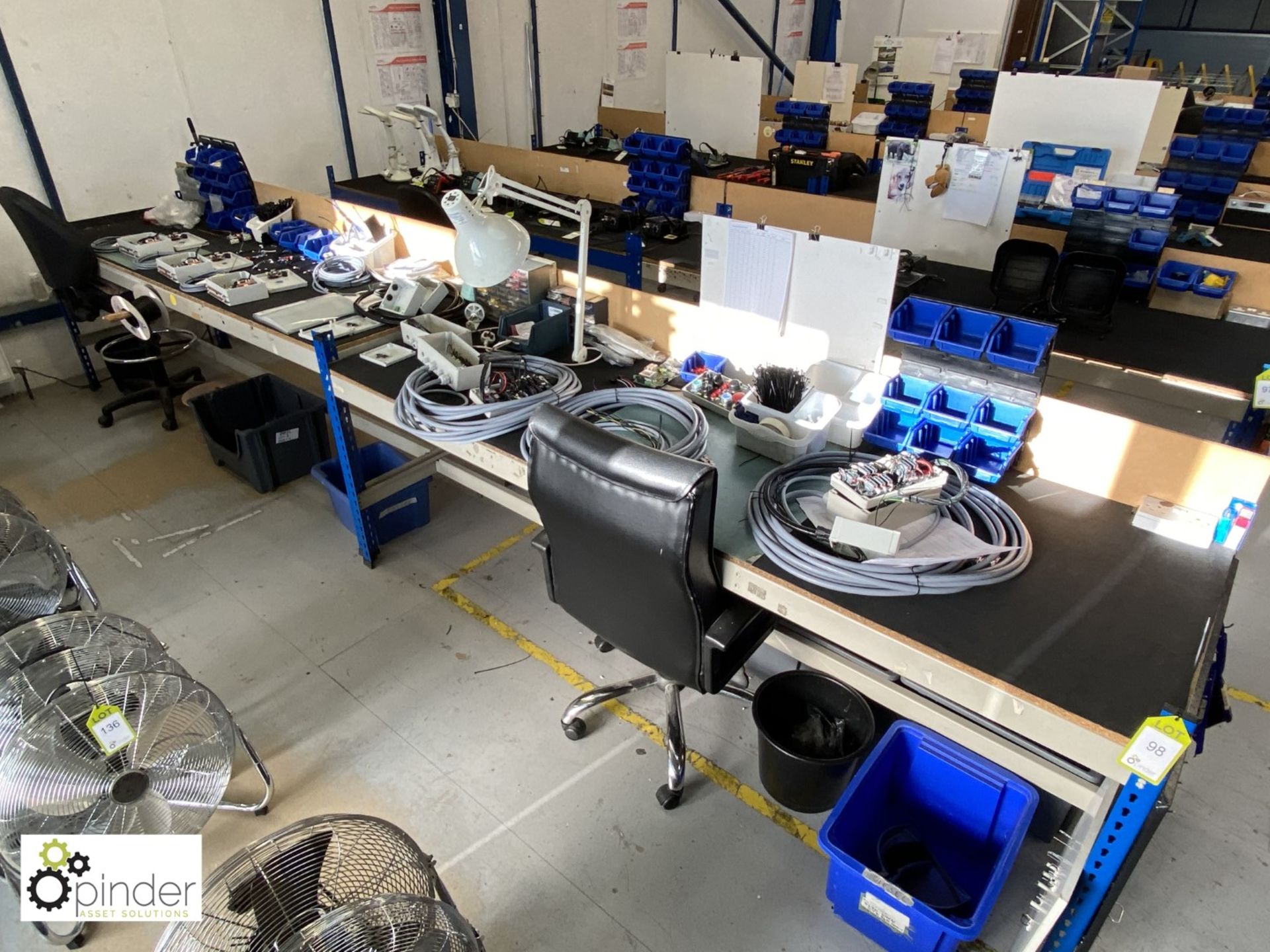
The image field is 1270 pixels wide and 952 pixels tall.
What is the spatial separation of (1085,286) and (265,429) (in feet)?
10.5

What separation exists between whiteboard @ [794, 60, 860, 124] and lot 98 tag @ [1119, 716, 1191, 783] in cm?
584

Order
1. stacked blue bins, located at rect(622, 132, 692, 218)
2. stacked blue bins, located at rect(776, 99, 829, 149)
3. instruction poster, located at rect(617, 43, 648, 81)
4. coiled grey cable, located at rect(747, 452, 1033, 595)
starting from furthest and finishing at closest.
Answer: instruction poster, located at rect(617, 43, 648, 81)
stacked blue bins, located at rect(776, 99, 829, 149)
stacked blue bins, located at rect(622, 132, 692, 218)
coiled grey cable, located at rect(747, 452, 1033, 595)

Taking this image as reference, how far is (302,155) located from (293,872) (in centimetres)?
453

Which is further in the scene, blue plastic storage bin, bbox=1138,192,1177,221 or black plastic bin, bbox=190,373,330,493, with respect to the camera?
black plastic bin, bbox=190,373,330,493

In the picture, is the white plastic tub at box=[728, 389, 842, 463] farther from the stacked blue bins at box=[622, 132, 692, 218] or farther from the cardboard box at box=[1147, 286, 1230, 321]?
the stacked blue bins at box=[622, 132, 692, 218]

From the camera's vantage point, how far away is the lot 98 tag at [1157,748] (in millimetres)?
1070

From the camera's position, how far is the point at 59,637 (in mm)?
1660

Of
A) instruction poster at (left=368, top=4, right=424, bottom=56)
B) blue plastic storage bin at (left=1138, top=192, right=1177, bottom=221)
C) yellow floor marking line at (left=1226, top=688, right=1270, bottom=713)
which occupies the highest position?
instruction poster at (left=368, top=4, right=424, bottom=56)

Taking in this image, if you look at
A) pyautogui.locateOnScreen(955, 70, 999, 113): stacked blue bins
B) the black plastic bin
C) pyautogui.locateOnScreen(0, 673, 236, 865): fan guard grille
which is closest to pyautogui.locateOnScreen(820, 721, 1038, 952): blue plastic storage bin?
pyautogui.locateOnScreen(0, 673, 236, 865): fan guard grille

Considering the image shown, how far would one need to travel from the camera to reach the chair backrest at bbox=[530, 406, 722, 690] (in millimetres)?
1354

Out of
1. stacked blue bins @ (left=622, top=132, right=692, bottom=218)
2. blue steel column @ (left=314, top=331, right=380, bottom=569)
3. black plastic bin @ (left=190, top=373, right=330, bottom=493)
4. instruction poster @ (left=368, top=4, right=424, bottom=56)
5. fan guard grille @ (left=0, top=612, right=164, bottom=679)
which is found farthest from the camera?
instruction poster @ (left=368, top=4, right=424, bottom=56)

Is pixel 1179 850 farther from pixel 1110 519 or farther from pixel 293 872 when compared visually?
pixel 293 872

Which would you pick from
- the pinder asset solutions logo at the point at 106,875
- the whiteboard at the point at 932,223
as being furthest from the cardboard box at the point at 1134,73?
the pinder asset solutions logo at the point at 106,875

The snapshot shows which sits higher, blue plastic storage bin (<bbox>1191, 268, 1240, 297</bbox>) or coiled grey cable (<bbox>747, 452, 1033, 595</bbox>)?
blue plastic storage bin (<bbox>1191, 268, 1240, 297</bbox>)
